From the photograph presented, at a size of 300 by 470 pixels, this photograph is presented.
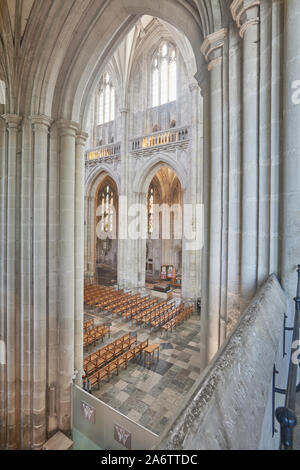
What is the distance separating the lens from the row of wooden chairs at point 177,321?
10244mm

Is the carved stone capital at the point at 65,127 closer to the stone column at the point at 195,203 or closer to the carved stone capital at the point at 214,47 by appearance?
the carved stone capital at the point at 214,47

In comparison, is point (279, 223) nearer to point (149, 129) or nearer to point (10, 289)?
point (10, 289)

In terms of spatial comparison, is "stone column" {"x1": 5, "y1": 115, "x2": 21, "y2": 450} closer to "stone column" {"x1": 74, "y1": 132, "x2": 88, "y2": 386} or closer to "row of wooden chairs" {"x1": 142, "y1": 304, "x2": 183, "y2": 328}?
"stone column" {"x1": 74, "y1": 132, "x2": 88, "y2": 386}

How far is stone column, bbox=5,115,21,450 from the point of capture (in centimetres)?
537

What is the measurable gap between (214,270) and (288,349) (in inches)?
47.0

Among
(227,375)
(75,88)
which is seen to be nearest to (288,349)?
(227,375)

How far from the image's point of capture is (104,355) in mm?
7668

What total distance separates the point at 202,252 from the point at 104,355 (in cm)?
635

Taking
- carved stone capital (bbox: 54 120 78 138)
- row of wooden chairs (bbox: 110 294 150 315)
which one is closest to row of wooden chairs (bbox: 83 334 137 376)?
row of wooden chairs (bbox: 110 294 150 315)

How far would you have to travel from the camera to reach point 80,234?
5980mm

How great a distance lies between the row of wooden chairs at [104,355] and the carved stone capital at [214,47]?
26.2ft

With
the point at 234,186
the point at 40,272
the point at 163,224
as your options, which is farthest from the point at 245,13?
the point at 163,224

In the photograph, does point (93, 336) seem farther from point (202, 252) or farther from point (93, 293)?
point (202, 252)

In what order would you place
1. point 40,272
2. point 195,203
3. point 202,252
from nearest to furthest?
1. point 202,252
2. point 40,272
3. point 195,203
